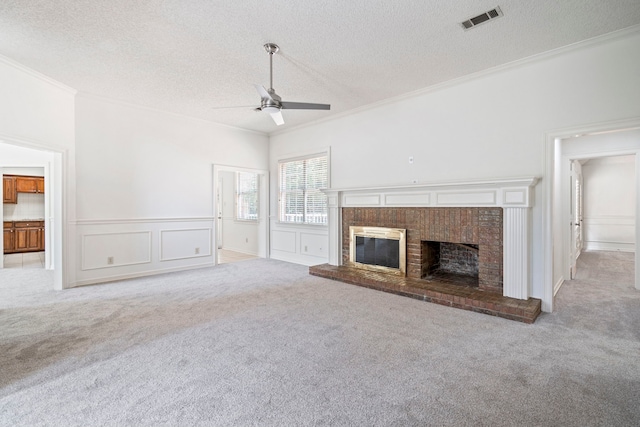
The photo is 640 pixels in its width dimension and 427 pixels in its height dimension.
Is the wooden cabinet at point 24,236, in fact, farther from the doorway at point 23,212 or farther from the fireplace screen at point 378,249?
the fireplace screen at point 378,249

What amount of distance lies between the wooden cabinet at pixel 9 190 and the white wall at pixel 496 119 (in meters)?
9.00

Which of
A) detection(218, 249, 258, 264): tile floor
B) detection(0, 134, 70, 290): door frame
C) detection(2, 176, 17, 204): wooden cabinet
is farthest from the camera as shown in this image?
detection(2, 176, 17, 204): wooden cabinet

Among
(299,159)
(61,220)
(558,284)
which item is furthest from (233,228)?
(558,284)

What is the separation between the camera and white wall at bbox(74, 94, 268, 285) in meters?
4.62

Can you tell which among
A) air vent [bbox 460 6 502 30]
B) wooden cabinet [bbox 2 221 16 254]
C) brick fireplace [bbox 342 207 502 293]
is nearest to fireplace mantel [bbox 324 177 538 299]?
brick fireplace [bbox 342 207 502 293]

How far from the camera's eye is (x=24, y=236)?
314 inches

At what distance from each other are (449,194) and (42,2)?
463cm

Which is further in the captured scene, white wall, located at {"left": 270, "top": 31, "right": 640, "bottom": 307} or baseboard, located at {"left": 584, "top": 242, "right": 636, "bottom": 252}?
baseboard, located at {"left": 584, "top": 242, "right": 636, "bottom": 252}

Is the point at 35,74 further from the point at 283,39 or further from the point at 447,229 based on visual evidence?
the point at 447,229

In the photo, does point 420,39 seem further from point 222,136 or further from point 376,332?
point 222,136

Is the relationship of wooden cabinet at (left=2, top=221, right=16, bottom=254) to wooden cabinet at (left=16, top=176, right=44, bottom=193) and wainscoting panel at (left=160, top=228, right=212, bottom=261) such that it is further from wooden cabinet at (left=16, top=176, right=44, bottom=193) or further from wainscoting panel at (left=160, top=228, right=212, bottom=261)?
wainscoting panel at (left=160, top=228, right=212, bottom=261)

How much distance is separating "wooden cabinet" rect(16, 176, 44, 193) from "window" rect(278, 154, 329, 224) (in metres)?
7.09

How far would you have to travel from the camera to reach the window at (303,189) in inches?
236

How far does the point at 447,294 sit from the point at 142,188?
507cm
